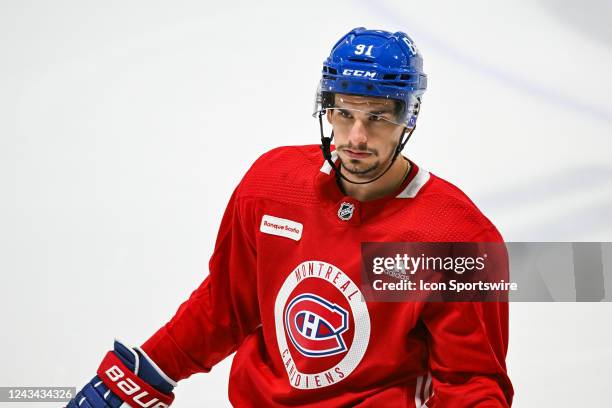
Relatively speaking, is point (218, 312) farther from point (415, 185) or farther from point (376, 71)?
point (376, 71)

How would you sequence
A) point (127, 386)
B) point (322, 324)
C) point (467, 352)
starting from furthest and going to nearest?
point (127, 386), point (322, 324), point (467, 352)

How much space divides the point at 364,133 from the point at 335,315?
14.3 inches

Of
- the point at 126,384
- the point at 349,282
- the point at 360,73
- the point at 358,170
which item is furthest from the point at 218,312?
the point at 360,73

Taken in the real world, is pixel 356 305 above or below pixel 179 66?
below

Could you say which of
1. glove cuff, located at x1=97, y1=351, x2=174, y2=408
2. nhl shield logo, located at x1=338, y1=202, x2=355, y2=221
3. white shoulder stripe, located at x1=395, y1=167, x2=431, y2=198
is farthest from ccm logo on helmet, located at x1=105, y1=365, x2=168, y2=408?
white shoulder stripe, located at x1=395, y1=167, x2=431, y2=198

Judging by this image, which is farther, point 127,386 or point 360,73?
point 127,386

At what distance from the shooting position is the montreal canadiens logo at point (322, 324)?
2025mm

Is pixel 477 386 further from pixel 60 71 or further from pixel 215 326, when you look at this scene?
pixel 60 71

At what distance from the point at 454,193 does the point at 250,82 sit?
78.1 inches

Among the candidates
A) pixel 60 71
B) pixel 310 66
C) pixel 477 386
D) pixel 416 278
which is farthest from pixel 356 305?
pixel 60 71

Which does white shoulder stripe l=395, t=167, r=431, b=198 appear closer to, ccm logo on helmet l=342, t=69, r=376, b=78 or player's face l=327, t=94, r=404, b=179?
player's face l=327, t=94, r=404, b=179

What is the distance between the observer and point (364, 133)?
1.97 meters

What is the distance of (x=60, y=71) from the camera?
3943mm

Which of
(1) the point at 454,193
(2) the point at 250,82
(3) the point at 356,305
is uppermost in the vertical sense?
(2) the point at 250,82
